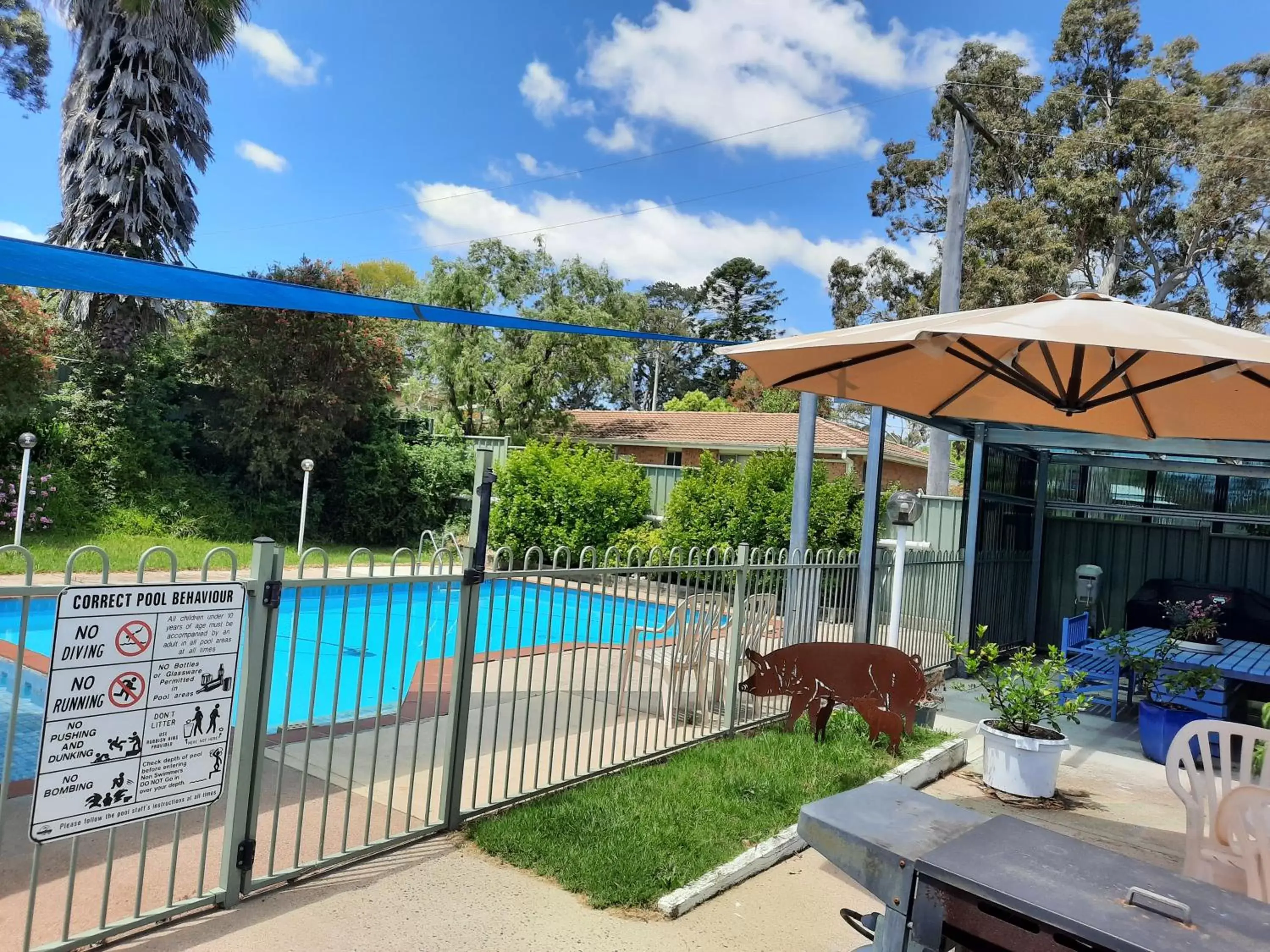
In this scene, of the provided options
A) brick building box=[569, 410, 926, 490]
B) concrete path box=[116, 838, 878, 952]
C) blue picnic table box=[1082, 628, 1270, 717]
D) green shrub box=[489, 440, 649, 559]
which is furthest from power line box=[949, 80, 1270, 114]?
concrete path box=[116, 838, 878, 952]

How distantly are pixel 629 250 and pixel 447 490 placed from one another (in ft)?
131

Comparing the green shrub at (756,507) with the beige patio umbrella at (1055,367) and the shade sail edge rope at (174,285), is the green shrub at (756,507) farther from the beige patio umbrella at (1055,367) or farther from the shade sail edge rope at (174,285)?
the shade sail edge rope at (174,285)

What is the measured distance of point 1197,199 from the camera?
2289 cm

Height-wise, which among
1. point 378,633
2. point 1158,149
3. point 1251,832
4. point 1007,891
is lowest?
point 378,633

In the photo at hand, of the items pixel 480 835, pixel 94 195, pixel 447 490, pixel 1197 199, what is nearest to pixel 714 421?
pixel 447 490

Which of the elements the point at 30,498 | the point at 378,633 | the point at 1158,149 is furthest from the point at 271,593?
the point at 1158,149

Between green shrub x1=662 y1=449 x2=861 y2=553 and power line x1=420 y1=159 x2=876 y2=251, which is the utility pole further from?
power line x1=420 y1=159 x2=876 y2=251

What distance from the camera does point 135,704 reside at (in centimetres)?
287

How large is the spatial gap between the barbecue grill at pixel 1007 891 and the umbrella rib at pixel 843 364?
2846mm

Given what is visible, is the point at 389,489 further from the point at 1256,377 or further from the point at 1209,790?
the point at 1209,790

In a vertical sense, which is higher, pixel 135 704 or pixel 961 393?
pixel 961 393

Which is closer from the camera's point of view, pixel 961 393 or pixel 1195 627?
pixel 961 393

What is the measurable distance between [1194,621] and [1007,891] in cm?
657

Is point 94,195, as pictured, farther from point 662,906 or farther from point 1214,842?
point 1214,842
